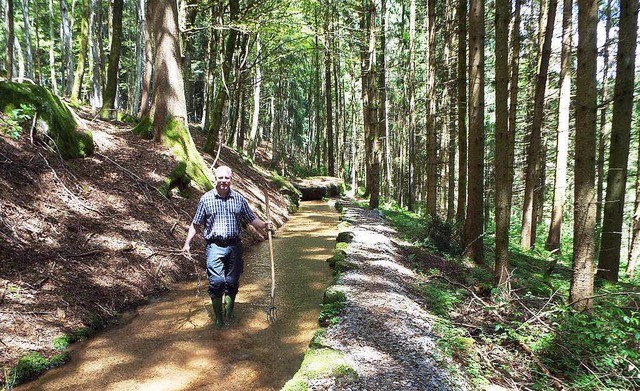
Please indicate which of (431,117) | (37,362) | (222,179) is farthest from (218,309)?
(431,117)

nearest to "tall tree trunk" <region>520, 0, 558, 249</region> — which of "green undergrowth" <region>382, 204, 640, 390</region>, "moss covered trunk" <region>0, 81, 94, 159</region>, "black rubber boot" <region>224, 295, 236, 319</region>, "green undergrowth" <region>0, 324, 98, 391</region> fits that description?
"green undergrowth" <region>382, 204, 640, 390</region>

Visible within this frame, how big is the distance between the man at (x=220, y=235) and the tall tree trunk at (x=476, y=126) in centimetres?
483

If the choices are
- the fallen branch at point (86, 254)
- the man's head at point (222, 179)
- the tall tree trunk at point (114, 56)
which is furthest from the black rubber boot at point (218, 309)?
the tall tree trunk at point (114, 56)

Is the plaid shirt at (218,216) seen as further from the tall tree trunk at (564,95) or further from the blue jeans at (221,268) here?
the tall tree trunk at (564,95)

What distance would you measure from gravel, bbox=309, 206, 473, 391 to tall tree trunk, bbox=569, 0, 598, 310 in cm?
206

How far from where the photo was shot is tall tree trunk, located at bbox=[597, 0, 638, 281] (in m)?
7.06

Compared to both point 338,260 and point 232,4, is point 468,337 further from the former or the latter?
point 232,4

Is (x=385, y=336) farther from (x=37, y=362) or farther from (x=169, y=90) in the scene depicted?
(x=169, y=90)

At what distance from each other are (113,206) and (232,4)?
1033 cm

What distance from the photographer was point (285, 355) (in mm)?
4344

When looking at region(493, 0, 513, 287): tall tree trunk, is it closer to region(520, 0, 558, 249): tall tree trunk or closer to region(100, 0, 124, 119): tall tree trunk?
region(520, 0, 558, 249): tall tree trunk

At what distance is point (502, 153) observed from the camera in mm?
6348

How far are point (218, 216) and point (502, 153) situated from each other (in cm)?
478

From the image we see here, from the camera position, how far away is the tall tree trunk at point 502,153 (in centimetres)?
621
